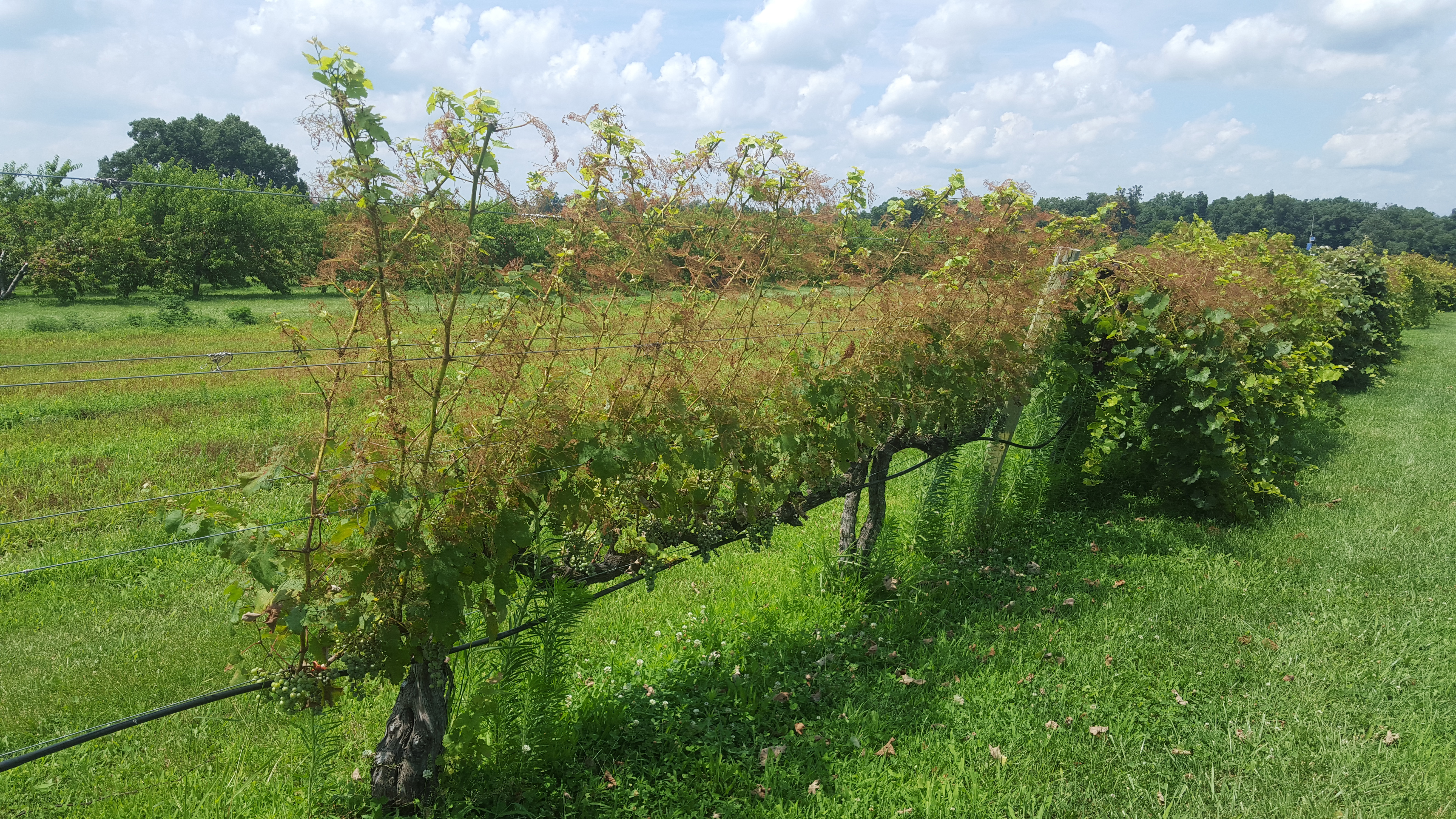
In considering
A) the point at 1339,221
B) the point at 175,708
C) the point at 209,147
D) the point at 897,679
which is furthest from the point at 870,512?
the point at 1339,221

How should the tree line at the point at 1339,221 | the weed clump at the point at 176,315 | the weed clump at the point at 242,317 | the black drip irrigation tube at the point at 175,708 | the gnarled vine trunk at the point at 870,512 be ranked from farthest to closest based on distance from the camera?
the tree line at the point at 1339,221 < the weed clump at the point at 242,317 < the weed clump at the point at 176,315 < the gnarled vine trunk at the point at 870,512 < the black drip irrigation tube at the point at 175,708

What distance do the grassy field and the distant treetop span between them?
2199 inches

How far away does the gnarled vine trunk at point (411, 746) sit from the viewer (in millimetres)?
2648

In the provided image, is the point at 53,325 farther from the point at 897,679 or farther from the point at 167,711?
the point at 897,679

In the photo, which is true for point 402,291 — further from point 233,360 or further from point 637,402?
point 233,360

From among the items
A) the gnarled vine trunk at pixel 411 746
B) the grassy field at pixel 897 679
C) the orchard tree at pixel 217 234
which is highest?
the orchard tree at pixel 217 234

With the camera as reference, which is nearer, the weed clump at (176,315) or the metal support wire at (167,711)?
the metal support wire at (167,711)

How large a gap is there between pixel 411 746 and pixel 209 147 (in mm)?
72062

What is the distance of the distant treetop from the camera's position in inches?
2158

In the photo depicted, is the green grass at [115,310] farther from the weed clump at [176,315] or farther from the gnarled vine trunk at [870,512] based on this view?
the gnarled vine trunk at [870,512]

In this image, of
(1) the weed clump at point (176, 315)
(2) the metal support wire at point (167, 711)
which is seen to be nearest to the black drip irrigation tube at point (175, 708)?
(2) the metal support wire at point (167, 711)

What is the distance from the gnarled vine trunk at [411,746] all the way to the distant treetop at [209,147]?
189 feet

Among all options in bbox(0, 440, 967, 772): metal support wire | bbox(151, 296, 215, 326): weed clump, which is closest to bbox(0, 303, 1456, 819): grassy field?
bbox(0, 440, 967, 772): metal support wire

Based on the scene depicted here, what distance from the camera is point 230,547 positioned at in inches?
90.9
